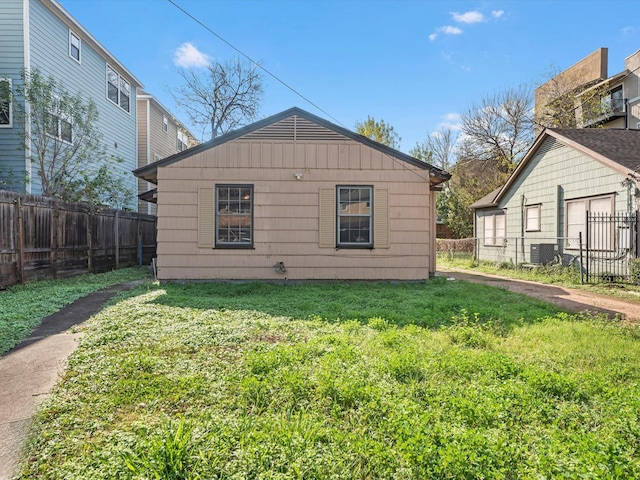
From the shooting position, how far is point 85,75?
45.9 feet

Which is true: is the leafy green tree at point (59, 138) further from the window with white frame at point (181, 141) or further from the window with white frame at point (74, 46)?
the window with white frame at point (181, 141)

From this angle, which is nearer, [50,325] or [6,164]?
[50,325]

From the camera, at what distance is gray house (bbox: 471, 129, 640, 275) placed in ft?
32.3

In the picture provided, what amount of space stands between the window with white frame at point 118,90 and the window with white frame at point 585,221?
59.2 feet

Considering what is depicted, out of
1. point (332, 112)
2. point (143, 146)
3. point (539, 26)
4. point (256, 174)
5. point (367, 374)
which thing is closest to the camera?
point (367, 374)

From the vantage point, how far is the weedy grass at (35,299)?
4832 millimetres

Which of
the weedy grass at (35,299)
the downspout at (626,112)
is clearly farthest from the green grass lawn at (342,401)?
the downspout at (626,112)

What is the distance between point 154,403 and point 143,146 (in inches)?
769

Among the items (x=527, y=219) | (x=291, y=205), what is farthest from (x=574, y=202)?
(x=291, y=205)

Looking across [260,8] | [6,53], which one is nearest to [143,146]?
[6,53]

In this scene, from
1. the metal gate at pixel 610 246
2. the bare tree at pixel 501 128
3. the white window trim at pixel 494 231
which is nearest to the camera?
the metal gate at pixel 610 246

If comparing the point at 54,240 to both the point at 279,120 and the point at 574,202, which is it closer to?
the point at 279,120

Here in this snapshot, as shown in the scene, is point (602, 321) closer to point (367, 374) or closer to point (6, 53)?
point (367, 374)

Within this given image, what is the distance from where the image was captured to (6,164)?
11.2 meters
